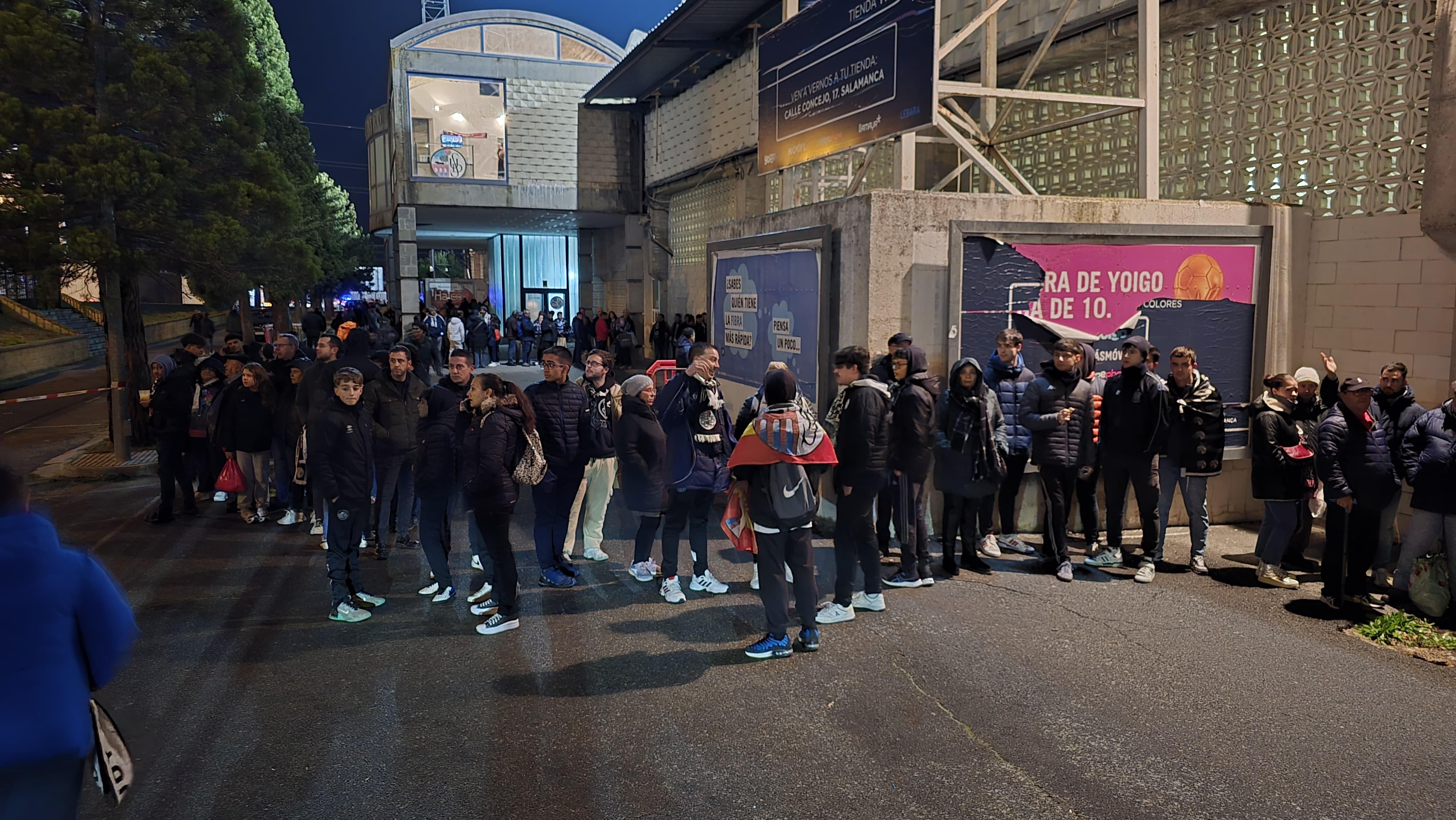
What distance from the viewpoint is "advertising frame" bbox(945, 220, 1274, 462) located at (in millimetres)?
8703

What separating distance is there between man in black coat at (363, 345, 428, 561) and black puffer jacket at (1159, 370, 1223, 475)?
6.05 meters

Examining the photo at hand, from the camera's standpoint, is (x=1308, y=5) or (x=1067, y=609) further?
(x=1308, y=5)

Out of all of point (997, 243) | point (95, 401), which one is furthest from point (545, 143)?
point (997, 243)

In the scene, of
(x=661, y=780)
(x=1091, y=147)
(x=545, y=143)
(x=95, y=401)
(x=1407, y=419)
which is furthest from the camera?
(x=545, y=143)

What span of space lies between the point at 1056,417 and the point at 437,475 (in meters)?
4.82

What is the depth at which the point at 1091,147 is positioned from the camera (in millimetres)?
11992

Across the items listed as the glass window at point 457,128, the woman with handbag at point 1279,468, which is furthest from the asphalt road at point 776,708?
the glass window at point 457,128

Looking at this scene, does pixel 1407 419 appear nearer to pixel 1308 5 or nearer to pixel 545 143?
pixel 1308 5

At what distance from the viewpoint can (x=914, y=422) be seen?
696 centimetres

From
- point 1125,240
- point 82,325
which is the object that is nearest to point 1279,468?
point 1125,240

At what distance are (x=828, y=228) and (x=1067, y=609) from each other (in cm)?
412

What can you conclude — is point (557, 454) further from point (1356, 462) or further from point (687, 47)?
point (687, 47)

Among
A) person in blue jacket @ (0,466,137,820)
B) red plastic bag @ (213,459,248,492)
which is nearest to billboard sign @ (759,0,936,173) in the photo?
red plastic bag @ (213,459,248,492)

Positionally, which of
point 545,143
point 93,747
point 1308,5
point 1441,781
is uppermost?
point 545,143
